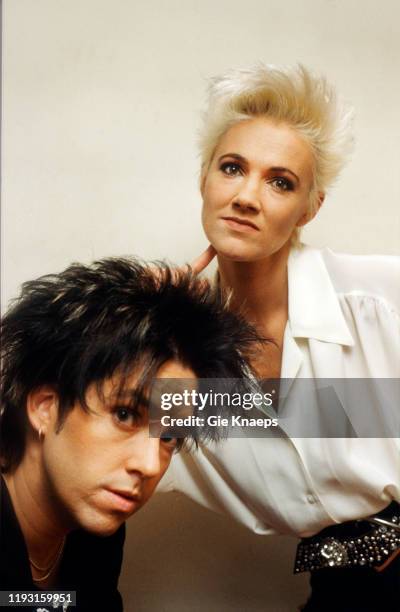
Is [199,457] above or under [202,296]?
under

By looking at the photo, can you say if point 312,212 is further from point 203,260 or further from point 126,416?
point 126,416

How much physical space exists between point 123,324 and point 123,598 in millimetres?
498

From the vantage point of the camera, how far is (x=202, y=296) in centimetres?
103

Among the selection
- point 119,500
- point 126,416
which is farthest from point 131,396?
point 119,500

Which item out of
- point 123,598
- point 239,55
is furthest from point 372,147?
point 123,598

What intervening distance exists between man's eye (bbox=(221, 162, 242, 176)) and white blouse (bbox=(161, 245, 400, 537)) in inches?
6.7

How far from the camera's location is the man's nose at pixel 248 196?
108 centimetres

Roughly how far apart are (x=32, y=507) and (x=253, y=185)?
569 millimetres

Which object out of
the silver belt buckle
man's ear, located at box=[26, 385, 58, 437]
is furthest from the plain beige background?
man's ear, located at box=[26, 385, 58, 437]

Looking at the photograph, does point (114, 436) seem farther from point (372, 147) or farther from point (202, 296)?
point (372, 147)

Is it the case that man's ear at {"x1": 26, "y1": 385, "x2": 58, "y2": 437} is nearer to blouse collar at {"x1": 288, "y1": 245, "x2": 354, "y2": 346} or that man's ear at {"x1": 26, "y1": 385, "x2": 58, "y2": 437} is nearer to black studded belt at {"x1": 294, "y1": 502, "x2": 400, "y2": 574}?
blouse collar at {"x1": 288, "y1": 245, "x2": 354, "y2": 346}

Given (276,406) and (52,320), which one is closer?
(52,320)

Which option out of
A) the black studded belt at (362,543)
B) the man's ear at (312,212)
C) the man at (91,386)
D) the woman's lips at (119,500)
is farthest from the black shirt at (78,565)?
the man's ear at (312,212)

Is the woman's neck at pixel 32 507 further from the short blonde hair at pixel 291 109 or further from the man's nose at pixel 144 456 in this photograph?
the short blonde hair at pixel 291 109
